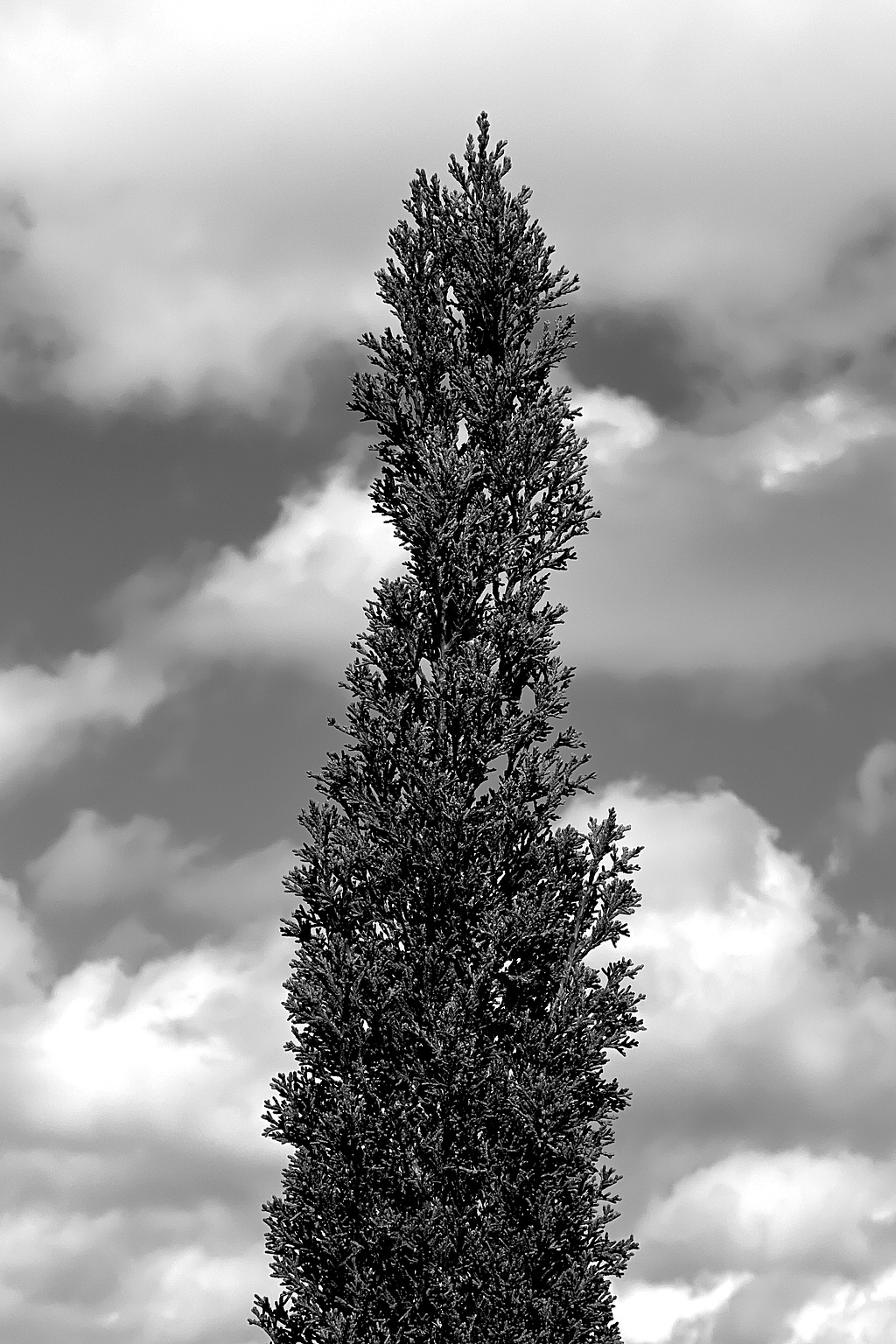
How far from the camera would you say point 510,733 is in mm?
21547

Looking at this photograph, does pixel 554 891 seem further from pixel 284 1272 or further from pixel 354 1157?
pixel 284 1272

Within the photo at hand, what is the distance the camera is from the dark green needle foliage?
1906 cm

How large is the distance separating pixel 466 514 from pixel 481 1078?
7897mm

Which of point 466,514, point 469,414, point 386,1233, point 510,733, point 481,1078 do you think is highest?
point 469,414

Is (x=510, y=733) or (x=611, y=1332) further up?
(x=510, y=733)

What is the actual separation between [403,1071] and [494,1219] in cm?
206

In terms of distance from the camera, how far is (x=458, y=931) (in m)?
20.4

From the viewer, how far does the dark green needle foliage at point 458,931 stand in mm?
19062

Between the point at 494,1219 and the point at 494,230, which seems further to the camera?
the point at 494,230

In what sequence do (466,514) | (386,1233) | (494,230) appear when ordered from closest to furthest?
(386,1233) < (466,514) < (494,230)

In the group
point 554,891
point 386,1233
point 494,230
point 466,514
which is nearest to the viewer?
point 386,1233

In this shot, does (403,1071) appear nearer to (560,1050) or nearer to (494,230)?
(560,1050)

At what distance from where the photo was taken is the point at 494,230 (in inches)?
959

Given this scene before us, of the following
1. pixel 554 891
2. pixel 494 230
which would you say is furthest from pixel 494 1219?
pixel 494 230
